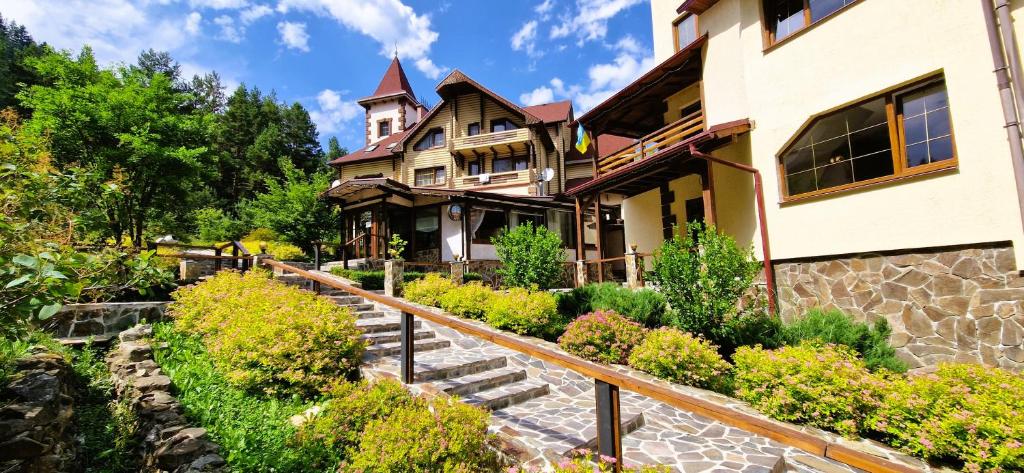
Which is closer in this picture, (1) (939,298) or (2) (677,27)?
(1) (939,298)

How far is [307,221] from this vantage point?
72.1 ft

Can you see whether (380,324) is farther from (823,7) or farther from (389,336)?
(823,7)

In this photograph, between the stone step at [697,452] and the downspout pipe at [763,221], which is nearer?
the stone step at [697,452]

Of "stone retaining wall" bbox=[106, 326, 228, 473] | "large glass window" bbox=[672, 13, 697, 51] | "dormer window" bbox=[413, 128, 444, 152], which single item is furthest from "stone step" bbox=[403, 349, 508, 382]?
"dormer window" bbox=[413, 128, 444, 152]

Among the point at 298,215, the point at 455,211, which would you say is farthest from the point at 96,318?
the point at 298,215

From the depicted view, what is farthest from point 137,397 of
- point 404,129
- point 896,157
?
point 404,129

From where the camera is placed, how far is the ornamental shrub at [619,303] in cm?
856

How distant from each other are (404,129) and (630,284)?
21.4 meters

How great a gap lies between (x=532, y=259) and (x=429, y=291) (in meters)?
2.68

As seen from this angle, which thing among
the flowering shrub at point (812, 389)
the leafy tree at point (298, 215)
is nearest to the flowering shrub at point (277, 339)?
the flowering shrub at point (812, 389)

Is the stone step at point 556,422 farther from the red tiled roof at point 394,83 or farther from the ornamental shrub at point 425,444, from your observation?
the red tiled roof at point 394,83

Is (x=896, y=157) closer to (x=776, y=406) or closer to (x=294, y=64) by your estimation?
(x=776, y=406)

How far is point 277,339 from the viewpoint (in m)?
5.14

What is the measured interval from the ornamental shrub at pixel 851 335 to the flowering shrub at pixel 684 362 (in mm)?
1807
